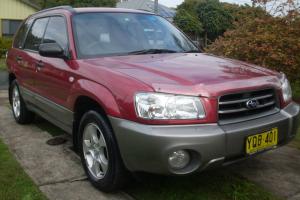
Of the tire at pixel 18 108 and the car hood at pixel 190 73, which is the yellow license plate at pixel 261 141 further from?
the tire at pixel 18 108

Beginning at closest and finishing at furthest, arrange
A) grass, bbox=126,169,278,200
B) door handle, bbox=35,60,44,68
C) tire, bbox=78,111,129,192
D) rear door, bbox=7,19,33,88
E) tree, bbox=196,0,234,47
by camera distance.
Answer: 1. tire, bbox=78,111,129,192
2. grass, bbox=126,169,278,200
3. door handle, bbox=35,60,44,68
4. rear door, bbox=7,19,33,88
5. tree, bbox=196,0,234,47

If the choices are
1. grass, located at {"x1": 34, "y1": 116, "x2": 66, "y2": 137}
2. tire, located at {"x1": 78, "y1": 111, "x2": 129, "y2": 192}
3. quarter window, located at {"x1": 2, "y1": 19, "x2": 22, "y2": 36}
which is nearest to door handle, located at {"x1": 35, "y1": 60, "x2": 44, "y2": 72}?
grass, located at {"x1": 34, "y1": 116, "x2": 66, "y2": 137}

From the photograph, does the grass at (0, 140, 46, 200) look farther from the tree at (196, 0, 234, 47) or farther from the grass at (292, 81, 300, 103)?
the tree at (196, 0, 234, 47)

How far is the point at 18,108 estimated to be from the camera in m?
6.61

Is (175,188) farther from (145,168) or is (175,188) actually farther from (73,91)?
(73,91)

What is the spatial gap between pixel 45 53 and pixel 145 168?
1.83 meters

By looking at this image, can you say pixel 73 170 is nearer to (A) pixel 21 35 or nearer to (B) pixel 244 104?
(B) pixel 244 104

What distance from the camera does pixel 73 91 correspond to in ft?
13.9

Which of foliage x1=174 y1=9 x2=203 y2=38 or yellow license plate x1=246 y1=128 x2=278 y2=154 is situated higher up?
foliage x1=174 y1=9 x2=203 y2=38

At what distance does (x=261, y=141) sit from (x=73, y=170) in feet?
6.61

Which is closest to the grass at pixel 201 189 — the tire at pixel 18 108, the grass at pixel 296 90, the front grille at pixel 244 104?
the front grille at pixel 244 104

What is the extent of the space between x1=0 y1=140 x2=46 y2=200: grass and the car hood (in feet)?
4.31

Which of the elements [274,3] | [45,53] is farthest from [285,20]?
[45,53]

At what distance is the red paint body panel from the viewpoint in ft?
11.0
